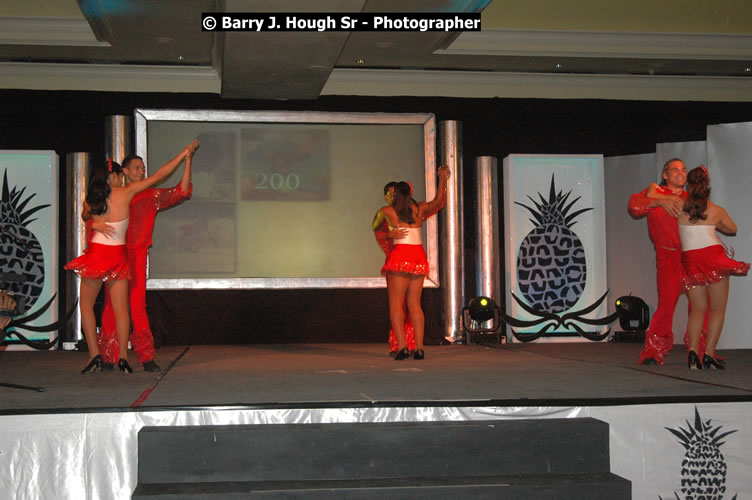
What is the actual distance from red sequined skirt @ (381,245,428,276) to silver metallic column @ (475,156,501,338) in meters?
2.13

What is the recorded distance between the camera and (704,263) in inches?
219

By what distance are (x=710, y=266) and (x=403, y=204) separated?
2.33m

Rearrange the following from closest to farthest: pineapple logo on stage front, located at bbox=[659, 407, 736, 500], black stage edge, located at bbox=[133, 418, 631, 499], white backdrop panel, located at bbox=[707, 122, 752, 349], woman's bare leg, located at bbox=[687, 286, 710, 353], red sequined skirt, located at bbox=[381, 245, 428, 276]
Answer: black stage edge, located at bbox=[133, 418, 631, 499], pineapple logo on stage front, located at bbox=[659, 407, 736, 500], woman's bare leg, located at bbox=[687, 286, 710, 353], red sequined skirt, located at bbox=[381, 245, 428, 276], white backdrop panel, located at bbox=[707, 122, 752, 349]

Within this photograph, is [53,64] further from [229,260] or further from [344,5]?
[344,5]

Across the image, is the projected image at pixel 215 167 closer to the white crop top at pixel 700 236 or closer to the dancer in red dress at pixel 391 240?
the dancer in red dress at pixel 391 240

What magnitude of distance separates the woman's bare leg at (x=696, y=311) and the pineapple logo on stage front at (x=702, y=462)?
1.74 m

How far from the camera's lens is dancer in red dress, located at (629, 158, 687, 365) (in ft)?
19.2

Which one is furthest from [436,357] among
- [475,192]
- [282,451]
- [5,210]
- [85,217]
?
[5,210]

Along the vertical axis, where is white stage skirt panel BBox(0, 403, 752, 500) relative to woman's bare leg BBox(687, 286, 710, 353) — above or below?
below

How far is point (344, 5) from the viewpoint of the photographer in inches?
234

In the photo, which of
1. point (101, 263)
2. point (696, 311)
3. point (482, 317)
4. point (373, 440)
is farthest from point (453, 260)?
point (373, 440)

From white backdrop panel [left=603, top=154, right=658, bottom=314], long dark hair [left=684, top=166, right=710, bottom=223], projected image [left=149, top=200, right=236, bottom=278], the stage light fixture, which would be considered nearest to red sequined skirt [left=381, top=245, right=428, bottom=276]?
long dark hair [left=684, top=166, right=710, bottom=223]

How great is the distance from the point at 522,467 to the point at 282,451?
107 cm

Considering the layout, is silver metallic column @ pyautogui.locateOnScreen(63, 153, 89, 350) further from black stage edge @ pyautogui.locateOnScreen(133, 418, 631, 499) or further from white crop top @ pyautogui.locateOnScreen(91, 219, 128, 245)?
black stage edge @ pyautogui.locateOnScreen(133, 418, 631, 499)
